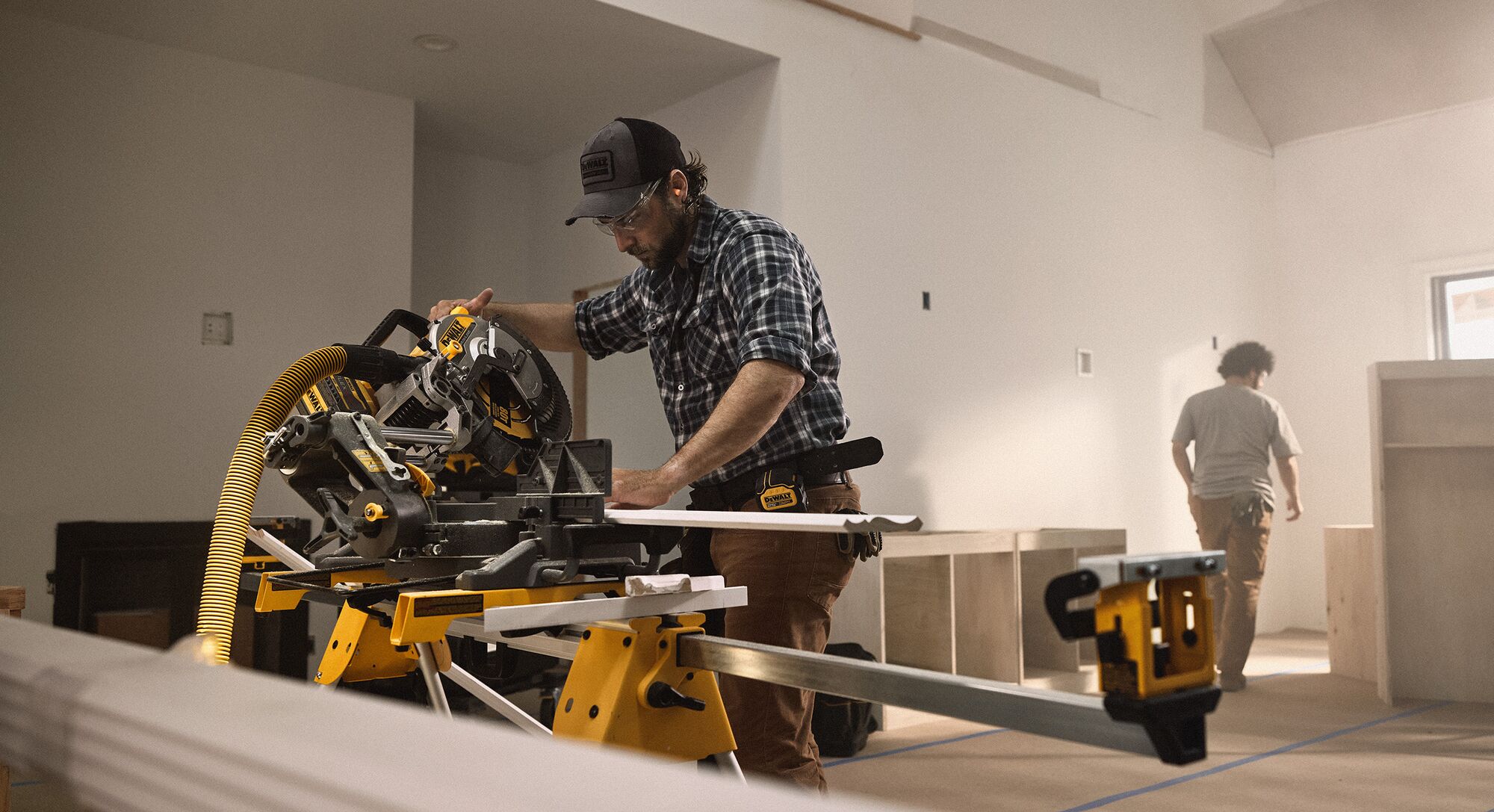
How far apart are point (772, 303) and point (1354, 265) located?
6166mm

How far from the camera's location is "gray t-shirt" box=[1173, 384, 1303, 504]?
4688mm

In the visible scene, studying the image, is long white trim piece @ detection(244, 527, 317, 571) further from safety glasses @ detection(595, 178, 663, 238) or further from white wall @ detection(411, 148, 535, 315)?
white wall @ detection(411, 148, 535, 315)

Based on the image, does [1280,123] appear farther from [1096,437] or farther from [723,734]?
[723,734]

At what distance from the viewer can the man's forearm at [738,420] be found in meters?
1.66

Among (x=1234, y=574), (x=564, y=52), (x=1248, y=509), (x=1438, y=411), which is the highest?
(x=564, y=52)

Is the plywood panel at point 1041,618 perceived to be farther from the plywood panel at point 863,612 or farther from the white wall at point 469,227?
the white wall at point 469,227

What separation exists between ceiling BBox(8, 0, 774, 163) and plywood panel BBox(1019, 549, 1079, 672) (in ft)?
7.97

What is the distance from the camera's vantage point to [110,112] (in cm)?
402

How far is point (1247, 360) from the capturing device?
4844mm

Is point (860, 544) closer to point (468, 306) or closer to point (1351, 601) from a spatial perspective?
point (468, 306)

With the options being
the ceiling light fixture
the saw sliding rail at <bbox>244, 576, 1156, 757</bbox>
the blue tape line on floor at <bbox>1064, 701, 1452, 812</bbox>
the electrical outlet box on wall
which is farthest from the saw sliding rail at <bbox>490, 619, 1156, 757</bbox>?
the electrical outlet box on wall

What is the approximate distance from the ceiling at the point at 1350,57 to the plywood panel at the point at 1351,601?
9.77 feet

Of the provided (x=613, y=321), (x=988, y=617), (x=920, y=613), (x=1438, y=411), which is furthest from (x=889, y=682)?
(x=1438, y=411)

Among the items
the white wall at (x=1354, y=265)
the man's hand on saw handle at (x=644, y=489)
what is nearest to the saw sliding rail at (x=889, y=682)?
the man's hand on saw handle at (x=644, y=489)
